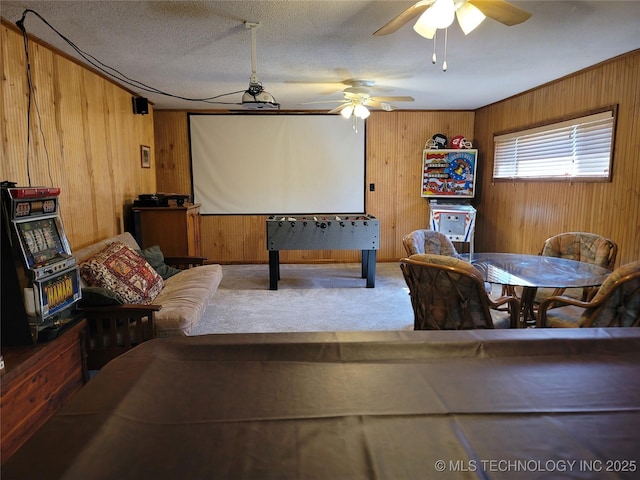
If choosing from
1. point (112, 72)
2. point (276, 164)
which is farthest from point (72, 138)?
point (276, 164)

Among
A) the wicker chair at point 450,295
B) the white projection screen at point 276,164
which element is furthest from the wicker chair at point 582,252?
the white projection screen at point 276,164

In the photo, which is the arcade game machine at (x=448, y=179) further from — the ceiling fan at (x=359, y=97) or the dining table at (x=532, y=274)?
the dining table at (x=532, y=274)

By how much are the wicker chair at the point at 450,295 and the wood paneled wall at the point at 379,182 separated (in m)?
3.87

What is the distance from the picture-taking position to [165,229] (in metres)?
4.35

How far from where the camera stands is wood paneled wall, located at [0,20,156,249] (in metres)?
2.64

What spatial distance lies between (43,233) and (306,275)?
12.0 ft

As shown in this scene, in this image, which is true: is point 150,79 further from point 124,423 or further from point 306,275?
point 124,423

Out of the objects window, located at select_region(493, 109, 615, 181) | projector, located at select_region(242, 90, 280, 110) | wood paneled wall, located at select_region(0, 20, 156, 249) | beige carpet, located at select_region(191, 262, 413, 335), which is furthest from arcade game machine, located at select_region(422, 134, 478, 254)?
wood paneled wall, located at select_region(0, 20, 156, 249)

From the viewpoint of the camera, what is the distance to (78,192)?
3438mm

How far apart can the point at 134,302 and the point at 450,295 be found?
84.9 inches

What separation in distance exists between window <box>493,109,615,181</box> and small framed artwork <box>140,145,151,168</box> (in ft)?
15.5

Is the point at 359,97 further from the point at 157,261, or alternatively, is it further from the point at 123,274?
the point at 123,274

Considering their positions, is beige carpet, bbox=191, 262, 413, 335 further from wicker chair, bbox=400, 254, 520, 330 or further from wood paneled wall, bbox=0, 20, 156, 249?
wood paneled wall, bbox=0, 20, 156, 249

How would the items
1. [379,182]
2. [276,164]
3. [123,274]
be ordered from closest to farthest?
[123,274] → [276,164] → [379,182]
